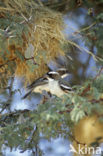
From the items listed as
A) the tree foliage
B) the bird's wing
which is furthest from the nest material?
the bird's wing

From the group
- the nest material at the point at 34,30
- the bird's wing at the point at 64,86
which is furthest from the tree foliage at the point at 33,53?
the bird's wing at the point at 64,86

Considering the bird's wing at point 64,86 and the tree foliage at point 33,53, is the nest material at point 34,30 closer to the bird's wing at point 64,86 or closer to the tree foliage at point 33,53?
the tree foliage at point 33,53

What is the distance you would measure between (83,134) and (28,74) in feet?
1.83

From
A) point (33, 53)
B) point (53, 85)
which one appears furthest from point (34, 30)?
point (53, 85)

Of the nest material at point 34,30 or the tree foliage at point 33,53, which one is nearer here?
the tree foliage at point 33,53

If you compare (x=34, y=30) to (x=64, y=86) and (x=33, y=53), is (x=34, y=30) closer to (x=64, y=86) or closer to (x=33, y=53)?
(x=33, y=53)

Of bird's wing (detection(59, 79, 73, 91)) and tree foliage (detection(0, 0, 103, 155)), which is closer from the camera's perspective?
tree foliage (detection(0, 0, 103, 155))

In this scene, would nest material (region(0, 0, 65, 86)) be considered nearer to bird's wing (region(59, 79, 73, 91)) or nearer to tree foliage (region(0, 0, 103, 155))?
tree foliage (region(0, 0, 103, 155))

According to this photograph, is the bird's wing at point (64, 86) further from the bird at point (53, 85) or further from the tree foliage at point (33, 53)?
the tree foliage at point (33, 53)

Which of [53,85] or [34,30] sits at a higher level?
[34,30]

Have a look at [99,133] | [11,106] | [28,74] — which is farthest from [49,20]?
[99,133]

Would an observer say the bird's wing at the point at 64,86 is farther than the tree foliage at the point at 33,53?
Yes

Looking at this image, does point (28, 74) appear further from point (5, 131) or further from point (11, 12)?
point (5, 131)

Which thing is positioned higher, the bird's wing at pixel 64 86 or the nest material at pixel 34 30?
the nest material at pixel 34 30
